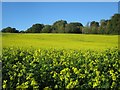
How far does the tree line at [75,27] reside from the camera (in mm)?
16444

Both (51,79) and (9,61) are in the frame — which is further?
(9,61)

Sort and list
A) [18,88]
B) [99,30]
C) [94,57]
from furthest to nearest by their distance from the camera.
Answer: [99,30] → [94,57] → [18,88]

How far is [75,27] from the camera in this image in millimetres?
17688

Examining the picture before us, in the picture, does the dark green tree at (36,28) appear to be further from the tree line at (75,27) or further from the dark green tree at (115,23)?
the dark green tree at (115,23)

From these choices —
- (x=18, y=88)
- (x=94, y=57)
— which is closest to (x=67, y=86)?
(x=18, y=88)


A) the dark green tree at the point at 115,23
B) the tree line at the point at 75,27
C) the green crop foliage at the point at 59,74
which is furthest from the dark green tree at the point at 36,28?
the green crop foliage at the point at 59,74

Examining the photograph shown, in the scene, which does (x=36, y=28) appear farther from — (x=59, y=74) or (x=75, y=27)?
(x=59, y=74)

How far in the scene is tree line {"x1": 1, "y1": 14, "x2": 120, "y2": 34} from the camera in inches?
647

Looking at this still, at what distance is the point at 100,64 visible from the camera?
8.97 m

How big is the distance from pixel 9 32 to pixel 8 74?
878cm

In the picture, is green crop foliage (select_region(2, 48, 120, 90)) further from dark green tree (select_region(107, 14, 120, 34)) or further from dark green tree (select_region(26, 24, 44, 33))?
dark green tree (select_region(26, 24, 44, 33))

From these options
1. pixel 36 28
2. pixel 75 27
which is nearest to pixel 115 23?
pixel 75 27

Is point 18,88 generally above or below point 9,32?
below

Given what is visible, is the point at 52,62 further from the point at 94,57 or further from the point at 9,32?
the point at 9,32
